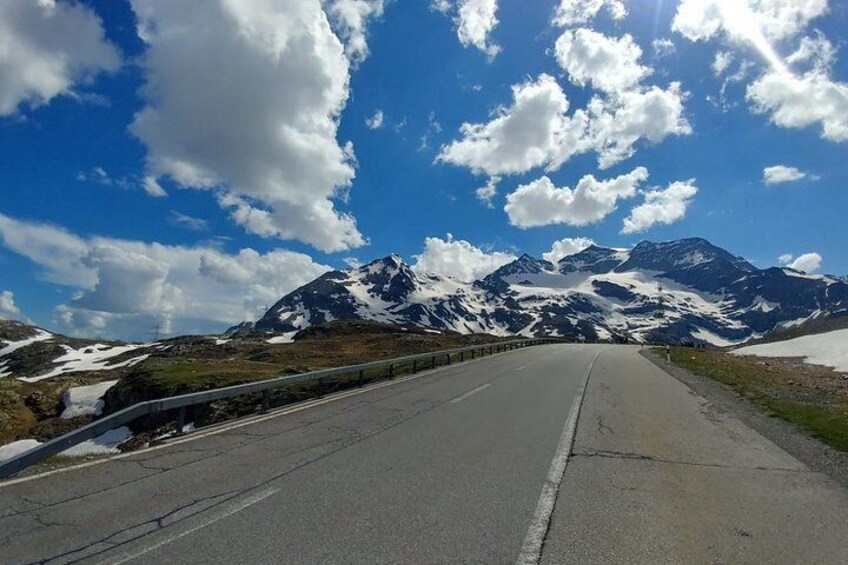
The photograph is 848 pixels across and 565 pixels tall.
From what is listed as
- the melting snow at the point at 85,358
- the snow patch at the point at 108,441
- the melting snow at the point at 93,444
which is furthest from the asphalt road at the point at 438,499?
the melting snow at the point at 85,358

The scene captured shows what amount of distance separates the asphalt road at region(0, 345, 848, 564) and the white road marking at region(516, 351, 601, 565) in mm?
28

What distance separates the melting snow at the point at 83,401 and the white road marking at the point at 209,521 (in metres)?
32.6

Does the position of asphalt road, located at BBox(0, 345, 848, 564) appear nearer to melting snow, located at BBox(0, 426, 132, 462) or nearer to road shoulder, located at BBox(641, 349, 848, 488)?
road shoulder, located at BBox(641, 349, 848, 488)

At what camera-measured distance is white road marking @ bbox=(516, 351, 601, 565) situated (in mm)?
5254

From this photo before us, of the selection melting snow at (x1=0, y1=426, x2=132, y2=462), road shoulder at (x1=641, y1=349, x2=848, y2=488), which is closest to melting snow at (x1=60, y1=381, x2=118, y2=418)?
melting snow at (x1=0, y1=426, x2=132, y2=462)

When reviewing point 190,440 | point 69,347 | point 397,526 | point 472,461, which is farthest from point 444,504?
point 69,347

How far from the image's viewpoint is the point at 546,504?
264 inches

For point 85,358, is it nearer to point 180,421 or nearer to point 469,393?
point 469,393

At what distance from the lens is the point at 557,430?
11500 mm

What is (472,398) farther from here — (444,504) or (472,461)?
(444,504)

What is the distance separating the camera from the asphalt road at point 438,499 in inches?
212

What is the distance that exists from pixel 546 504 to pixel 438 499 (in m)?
1.37

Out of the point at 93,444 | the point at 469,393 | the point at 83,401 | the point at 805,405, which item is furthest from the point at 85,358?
the point at 805,405

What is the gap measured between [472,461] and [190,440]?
19.2 ft
